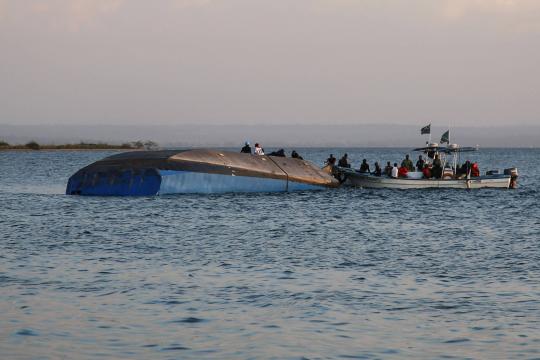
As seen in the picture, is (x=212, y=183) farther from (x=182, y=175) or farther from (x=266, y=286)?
(x=266, y=286)

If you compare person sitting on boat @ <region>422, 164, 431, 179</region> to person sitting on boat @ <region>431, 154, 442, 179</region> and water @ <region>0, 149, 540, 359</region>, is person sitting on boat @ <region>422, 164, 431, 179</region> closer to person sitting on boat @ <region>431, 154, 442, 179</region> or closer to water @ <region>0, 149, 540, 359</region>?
person sitting on boat @ <region>431, 154, 442, 179</region>

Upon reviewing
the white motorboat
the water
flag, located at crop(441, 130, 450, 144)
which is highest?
flag, located at crop(441, 130, 450, 144)

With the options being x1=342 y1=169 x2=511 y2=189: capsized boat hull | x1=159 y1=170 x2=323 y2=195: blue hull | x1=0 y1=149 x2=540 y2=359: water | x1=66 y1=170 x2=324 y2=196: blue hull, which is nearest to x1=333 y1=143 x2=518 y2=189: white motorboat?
x1=342 y1=169 x2=511 y2=189: capsized boat hull

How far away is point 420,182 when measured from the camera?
5838 cm

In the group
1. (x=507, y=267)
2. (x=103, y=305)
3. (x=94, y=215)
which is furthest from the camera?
(x=94, y=215)

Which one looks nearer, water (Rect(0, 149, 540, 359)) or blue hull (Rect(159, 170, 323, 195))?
water (Rect(0, 149, 540, 359))

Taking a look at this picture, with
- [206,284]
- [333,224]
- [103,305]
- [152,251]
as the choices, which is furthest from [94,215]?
[103,305]

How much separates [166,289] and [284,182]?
36600 millimetres

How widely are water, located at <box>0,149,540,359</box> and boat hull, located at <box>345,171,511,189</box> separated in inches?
643

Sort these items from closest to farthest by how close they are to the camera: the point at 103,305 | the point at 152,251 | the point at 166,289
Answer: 1. the point at 103,305
2. the point at 166,289
3. the point at 152,251

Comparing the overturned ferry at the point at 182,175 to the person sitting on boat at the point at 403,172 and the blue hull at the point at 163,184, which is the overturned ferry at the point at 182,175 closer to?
the blue hull at the point at 163,184

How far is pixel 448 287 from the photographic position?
2103 centimetres

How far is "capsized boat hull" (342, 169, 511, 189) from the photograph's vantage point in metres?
58.8

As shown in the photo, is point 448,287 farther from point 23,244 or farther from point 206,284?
point 23,244
